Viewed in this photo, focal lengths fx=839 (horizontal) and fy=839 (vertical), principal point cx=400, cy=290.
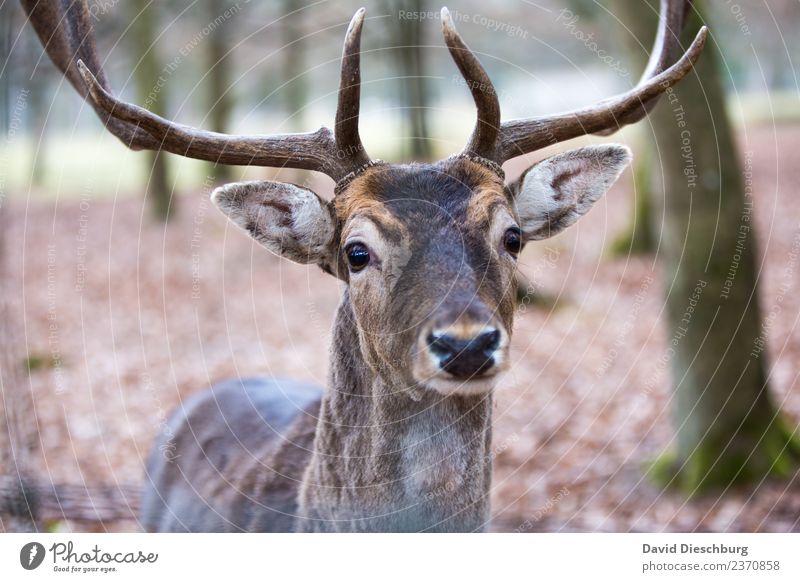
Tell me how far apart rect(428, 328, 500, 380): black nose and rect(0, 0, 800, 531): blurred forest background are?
5.99 ft

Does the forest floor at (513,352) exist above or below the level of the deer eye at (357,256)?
below

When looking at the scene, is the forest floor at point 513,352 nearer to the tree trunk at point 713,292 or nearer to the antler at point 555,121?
the tree trunk at point 713,292

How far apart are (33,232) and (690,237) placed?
12954 millimetres

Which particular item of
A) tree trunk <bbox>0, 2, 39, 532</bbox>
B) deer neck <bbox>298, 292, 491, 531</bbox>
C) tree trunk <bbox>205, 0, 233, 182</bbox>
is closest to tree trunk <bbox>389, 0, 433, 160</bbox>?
tree trunk <bbox>205, 0, 233, 182</bbox>

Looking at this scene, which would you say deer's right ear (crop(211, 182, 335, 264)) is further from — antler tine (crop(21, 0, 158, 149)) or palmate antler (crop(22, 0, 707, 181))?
antler tine (crop(21, 0, 158, 149))

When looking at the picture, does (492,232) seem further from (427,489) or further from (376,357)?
(427,489)

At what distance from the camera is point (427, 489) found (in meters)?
3.33

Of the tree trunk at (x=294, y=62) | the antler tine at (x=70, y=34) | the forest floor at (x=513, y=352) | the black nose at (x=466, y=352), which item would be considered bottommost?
the forest floor at (x=513, y=352)

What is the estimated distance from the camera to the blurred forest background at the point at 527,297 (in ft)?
18.8

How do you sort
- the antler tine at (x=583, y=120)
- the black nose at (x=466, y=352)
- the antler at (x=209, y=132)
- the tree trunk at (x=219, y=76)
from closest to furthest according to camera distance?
1. the black nose at (x=466, y=352)
2. the antler at (x=209, y=132)
3. the antler tine at (x=583, y=120)
4. the tree trunk at (x=219, y=76)

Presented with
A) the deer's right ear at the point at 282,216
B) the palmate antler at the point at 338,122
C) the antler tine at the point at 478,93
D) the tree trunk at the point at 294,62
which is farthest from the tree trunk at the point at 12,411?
the tree trunk at the point at 294,62

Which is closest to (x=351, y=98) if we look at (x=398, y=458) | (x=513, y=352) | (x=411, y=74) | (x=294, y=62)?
(x=398, y=458)
